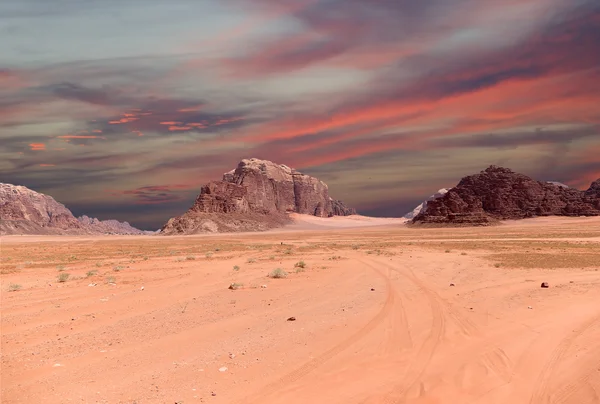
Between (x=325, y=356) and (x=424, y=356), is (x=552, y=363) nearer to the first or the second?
(x=424, y=356)

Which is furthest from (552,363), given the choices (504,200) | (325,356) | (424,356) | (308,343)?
(504,200)

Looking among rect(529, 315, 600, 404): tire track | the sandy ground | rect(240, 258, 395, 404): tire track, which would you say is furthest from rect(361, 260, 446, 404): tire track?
rect(529, 315, 600, 404): tire track

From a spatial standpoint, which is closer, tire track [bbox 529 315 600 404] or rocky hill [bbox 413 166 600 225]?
tire track [bbox 529 315 600 404]

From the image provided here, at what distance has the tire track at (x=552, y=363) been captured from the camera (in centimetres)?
715

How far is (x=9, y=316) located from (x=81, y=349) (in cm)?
543

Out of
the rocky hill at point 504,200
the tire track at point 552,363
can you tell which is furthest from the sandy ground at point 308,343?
the rocky hill at point 504,200

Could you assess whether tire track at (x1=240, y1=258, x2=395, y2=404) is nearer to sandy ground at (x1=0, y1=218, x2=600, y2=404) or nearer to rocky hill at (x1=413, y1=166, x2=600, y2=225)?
sandy ground at (x1=0, y1=218, x2=600, y2=404)

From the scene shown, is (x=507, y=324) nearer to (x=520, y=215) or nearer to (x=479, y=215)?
(x=479, y=215)

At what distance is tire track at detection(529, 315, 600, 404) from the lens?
715 cm

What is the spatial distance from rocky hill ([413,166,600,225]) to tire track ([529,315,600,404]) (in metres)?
132

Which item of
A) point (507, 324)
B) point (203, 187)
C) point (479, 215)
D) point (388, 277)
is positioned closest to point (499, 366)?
point (507, 324)

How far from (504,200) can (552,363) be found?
568ft

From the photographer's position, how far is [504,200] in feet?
550

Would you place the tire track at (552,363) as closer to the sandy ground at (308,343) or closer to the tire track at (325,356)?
the sandy ground at (308,343)
